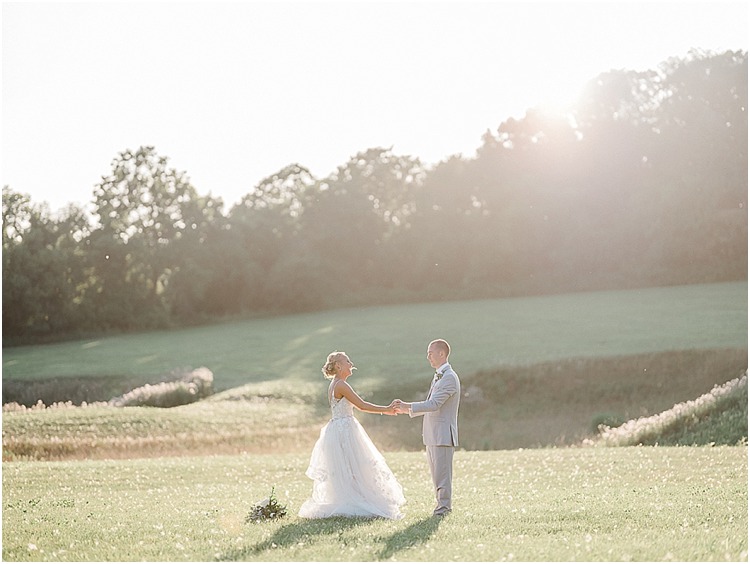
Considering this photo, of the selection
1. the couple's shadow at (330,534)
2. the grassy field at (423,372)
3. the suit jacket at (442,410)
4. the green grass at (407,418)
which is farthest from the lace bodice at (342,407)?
the grassy field at (423,372)

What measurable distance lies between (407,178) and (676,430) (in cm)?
5708

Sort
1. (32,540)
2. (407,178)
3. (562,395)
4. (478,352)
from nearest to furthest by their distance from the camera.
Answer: (32,540), (562,395), (478,352), (407,178)

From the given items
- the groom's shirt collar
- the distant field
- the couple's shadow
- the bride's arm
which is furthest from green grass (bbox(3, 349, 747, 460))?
the couple's shadow

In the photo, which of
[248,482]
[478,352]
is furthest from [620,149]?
[248,482]

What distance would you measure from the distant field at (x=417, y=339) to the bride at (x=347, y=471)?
81.2ft

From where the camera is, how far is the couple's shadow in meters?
9.80

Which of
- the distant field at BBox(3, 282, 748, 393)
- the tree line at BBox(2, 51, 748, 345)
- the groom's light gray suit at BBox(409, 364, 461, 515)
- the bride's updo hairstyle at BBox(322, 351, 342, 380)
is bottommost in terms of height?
the distant field at BBox(3, 282, 748, 393)

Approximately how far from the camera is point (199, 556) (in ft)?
32.2

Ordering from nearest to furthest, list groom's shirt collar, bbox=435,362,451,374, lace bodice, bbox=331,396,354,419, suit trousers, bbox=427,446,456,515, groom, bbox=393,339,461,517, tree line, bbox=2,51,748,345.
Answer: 1. groom, bbox=393,339,461,517
2. groom's shirt collar, bbox=435,362,451,374
3. suit trousers, bbox=427,446,456,515
4. lace bodice, bbox=331,396,354,419
5. tree line, bbox=2,51,748,345

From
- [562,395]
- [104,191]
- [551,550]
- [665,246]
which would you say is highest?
[104,191]

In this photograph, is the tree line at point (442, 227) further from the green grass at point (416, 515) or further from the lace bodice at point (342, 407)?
the lace bodice at point (342, 407)

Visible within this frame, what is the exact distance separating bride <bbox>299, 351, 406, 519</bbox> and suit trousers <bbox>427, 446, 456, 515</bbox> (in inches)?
22.6

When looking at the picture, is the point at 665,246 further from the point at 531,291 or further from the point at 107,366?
the point at 107,366

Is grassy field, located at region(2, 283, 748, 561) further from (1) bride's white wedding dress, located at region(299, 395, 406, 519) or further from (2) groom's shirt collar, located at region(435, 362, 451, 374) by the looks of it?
(2) groom's shirt collar, located at region(435, 362, 451, 374)
